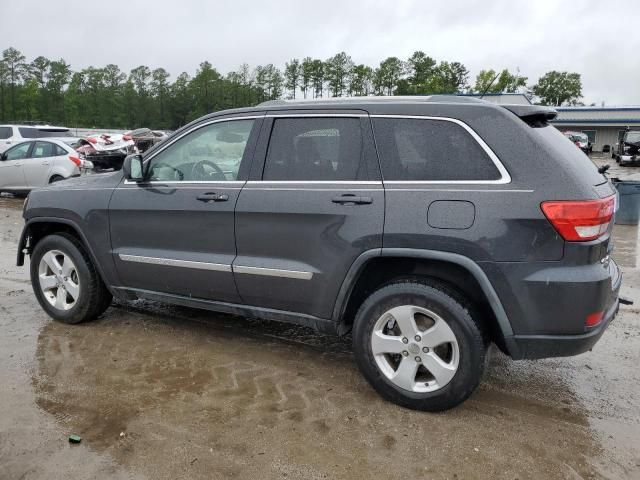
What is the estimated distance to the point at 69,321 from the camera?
4777mm

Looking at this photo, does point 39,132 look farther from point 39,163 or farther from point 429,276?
point 429,276

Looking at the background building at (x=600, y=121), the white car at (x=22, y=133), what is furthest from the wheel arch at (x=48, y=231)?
the background building at (x=600, y=121)

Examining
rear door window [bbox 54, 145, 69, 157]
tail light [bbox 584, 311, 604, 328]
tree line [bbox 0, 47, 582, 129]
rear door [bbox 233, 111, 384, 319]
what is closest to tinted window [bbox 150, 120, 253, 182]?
rear door [bbox 233, 111, 384, 319]

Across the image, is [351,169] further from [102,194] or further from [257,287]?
[102,194]

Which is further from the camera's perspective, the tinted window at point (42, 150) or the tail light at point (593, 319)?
the tinted window at point (42, 150)

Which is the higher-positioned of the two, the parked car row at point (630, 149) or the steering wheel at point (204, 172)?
the steering wheel at point (204, 172)

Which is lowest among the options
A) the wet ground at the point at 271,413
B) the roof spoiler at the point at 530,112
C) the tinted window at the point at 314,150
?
the wet ground at the point at 271,413

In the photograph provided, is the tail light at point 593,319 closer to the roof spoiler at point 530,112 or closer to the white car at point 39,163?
the roof spoiler at point 530,112

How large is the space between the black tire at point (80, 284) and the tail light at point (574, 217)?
143 inches

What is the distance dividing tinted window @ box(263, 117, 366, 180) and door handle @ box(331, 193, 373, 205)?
0.14 m

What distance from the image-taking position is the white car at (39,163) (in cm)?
1302

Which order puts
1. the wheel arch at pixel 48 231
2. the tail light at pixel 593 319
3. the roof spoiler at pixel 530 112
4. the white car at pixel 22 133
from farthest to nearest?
1. the white car at pixel 22 133
2. the wheel arch at pixel 48 231
3. the roof spoiler at pixel 530 112
4. the tail light at pixel 593 319

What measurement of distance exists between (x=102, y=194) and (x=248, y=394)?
2089mm

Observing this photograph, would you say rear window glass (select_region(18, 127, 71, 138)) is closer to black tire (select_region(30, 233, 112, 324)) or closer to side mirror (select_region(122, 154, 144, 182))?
black tire (select_region(30, 233, 112, 324))
